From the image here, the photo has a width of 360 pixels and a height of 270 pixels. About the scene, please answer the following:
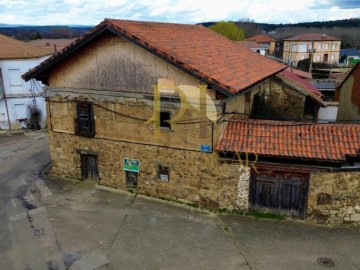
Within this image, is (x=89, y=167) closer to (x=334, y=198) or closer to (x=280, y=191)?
(x=280, y=191)

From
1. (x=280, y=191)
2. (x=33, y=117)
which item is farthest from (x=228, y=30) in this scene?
(x=280, y=191)

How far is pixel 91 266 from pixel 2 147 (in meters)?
15.1

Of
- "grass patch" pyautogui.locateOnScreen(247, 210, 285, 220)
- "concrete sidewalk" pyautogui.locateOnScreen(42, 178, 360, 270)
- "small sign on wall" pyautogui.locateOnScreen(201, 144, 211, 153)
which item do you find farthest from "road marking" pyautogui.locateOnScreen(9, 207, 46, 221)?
"grass patch" pyautogui.locateOnScreen(247, 210, 285, 220)

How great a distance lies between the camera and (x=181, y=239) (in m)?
12.0

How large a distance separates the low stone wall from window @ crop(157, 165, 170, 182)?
5.43 metres

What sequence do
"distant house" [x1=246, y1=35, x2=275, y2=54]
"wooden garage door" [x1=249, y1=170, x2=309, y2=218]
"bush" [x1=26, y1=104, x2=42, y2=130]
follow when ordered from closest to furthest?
1. "wooden garage door" [x1=249, y1=170, x2=309, y2=218]
2. "bush" [x1=26, y1=104, x2=42, y2=130]
3. "distant house" [x1=246, y1=35, x2=275, y2=54]

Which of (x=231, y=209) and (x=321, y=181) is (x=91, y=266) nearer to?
(x=231, y=209)

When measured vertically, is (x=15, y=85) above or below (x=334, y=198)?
above

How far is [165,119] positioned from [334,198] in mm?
6769

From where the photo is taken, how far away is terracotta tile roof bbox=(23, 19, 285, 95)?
12.4 meters

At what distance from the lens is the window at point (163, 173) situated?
14.3 metres

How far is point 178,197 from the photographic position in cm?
1434

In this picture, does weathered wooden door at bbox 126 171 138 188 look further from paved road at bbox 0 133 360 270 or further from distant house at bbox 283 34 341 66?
distant house at bbox 283 34 341 66

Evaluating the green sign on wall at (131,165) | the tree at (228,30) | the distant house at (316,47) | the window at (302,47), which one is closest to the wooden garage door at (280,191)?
the green sign on wall at (131,165)
